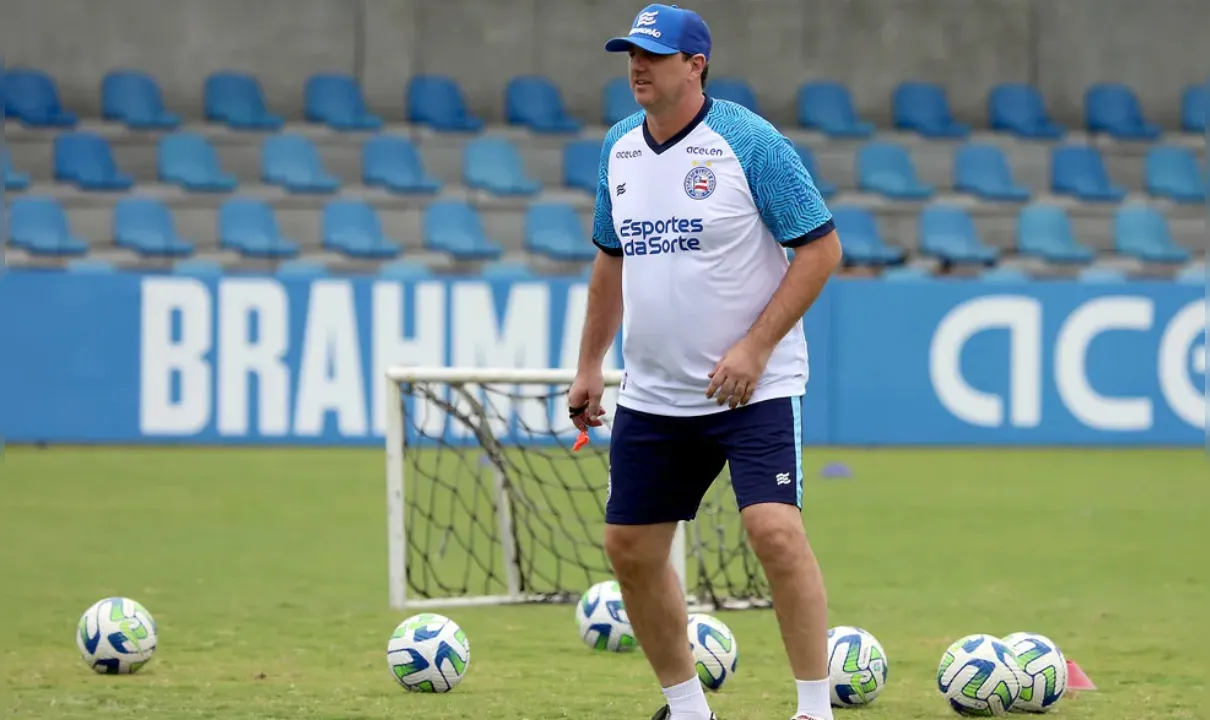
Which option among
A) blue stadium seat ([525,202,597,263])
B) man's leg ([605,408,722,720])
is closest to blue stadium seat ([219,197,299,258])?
blue stadium seat ([525,202,597,263])

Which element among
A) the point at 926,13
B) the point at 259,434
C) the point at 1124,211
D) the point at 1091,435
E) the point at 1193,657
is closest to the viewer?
the point at 1193,657

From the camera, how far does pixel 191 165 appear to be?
21.6 metres

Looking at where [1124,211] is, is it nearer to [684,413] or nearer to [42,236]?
[42,236]

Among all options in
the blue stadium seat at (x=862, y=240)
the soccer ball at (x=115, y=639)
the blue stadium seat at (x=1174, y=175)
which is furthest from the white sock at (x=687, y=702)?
the blue stadium seat at (x=1174, y=175)

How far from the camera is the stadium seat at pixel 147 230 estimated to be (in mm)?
20516

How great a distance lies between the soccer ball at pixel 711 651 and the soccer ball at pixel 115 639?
6.72 feet

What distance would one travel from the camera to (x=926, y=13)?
25.2 metres

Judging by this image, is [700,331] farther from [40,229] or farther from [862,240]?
[862,240]

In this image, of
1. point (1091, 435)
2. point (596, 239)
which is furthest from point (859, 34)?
point (596, 239)

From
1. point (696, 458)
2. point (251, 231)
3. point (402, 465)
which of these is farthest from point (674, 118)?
point (251, 231)

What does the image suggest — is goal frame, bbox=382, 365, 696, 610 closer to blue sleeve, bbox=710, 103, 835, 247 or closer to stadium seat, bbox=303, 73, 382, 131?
blue sleeve, bbox=710, 103, 835, 247

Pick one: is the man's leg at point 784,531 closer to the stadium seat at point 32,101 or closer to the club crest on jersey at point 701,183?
the club crest on jersey at point 701,183

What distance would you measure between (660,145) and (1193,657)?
356 cm

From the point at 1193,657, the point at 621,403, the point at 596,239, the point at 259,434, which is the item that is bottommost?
the point at 259,434
